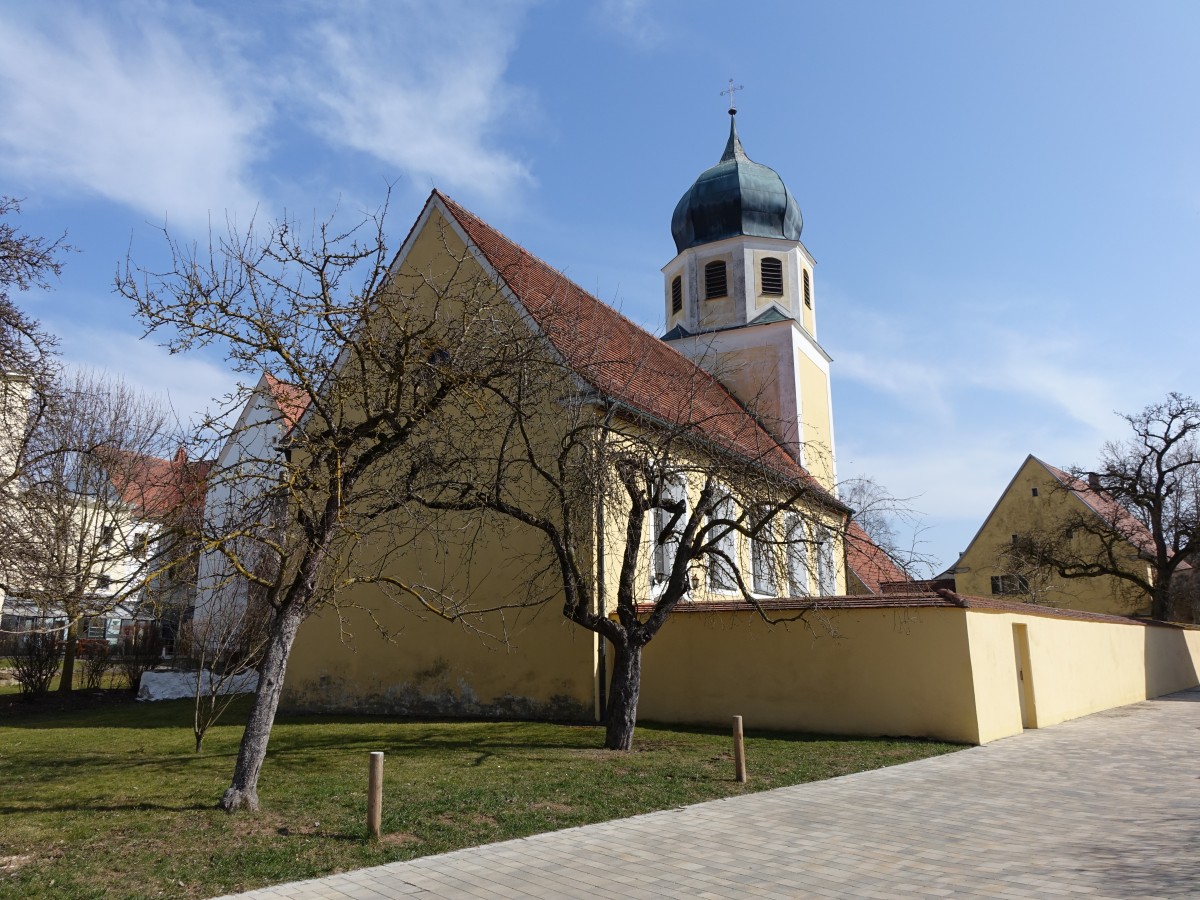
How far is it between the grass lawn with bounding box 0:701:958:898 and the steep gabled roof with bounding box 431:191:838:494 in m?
4.39

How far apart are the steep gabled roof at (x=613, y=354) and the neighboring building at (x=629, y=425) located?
0.08m

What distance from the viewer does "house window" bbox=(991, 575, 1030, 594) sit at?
123 feet

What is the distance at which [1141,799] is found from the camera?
9.41 meters

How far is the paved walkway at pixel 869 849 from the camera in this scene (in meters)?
6.07

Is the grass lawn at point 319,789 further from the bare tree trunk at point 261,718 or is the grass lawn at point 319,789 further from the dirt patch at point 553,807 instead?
the bare tree trunk at point 261,718

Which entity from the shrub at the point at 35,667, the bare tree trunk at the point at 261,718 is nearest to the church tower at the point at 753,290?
the shrub at the point at 35,667

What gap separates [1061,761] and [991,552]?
107 feet

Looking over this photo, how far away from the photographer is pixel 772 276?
92.4 ft

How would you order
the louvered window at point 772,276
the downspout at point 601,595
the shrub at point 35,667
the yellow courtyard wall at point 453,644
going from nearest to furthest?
the downspout at point 601,595
the yellow courtyard wall at point 453,644
the shrub at point 35,667
the louvered window at point 772,276

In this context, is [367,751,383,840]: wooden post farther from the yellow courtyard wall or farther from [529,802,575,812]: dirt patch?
the yellow courtyard wall

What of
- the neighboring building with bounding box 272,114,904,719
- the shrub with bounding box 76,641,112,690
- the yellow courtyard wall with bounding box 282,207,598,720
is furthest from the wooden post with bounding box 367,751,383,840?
the shrub with bounding box 76,641,112,690

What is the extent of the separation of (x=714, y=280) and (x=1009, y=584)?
2128 centimetres

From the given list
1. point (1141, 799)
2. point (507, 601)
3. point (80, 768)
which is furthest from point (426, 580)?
point (1141, 799)

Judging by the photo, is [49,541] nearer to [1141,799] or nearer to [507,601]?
[507,601]
